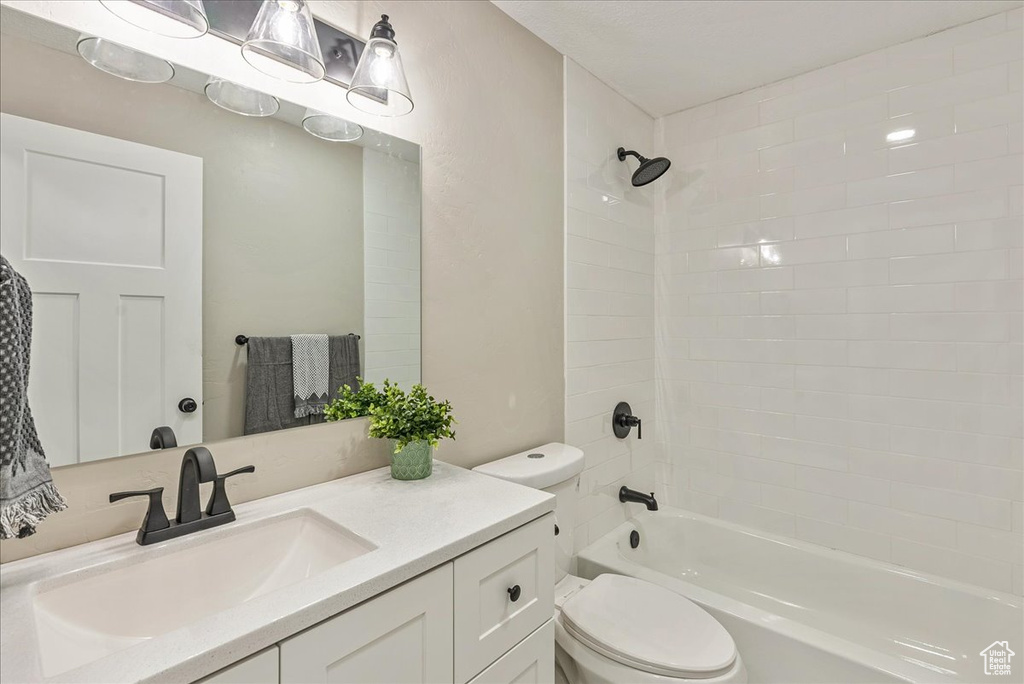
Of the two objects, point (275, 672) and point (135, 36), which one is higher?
point (135, 36)

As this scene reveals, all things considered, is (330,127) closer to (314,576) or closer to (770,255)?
(314,576)

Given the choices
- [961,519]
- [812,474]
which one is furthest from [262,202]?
[961,519]

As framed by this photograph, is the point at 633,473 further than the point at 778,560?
Yes

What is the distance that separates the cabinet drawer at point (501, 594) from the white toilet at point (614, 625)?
372mm

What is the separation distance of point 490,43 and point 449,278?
86 centimetres

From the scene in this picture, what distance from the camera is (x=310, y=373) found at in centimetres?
125

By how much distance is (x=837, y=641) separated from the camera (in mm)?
1486

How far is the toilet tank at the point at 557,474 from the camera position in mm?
1563

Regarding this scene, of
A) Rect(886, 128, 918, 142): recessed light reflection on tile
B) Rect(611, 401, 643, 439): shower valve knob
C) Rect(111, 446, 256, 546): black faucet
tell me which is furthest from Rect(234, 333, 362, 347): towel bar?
Rect(886, 128, 918, 142): recessed light reflection on tile

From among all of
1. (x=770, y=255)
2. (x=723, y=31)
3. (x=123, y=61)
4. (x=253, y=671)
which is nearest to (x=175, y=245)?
(x=123, y=61)

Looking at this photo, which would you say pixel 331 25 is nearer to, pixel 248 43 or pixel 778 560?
pixel 248 43

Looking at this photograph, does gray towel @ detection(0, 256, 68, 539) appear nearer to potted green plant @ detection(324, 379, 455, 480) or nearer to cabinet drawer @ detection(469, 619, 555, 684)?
potted green plant @ detection(324, 379, 455, 480)

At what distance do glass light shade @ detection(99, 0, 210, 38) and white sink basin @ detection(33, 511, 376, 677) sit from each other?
101 centimetres

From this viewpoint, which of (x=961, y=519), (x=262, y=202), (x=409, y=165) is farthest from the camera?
(x=961, y=519)
